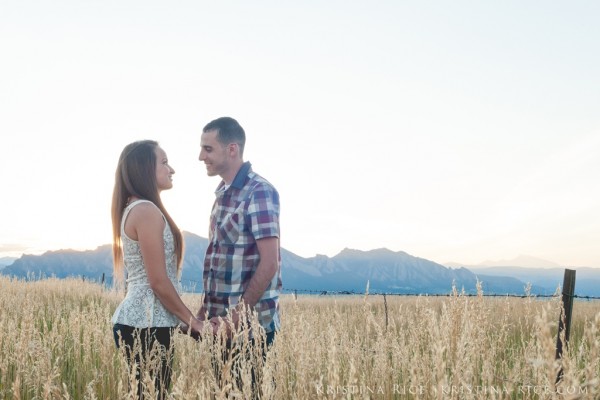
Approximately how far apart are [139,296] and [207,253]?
68 cm

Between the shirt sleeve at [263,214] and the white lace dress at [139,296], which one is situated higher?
the shirt sleeve at [263,214]

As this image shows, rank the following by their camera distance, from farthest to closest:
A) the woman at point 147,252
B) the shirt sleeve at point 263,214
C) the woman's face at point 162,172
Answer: the shirt sleeve at point 263,214 → the woman's face at point 162,172 → the woman at point 147,252

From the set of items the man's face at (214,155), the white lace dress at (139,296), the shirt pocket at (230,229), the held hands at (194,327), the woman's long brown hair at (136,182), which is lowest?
the held hands at (194,327)

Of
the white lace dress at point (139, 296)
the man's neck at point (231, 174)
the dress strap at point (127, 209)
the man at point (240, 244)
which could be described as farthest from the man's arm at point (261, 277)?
the dress strap at point (127, 209)

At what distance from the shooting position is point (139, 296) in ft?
9.61

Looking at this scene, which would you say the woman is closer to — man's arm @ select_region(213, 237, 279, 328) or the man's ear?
man's arm @ select_region(213, 237, 279, 328)

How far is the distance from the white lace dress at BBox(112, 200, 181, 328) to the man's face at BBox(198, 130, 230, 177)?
0.75 metres

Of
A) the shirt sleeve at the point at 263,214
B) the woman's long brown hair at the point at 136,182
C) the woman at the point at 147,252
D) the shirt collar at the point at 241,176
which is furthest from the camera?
the shirt collar at the point at 241,176

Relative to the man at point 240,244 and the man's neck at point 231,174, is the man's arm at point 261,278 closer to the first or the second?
the man at point 240,244

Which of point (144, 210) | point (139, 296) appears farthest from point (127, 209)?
point (139, 296)

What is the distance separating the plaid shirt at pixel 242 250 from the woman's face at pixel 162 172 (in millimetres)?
488

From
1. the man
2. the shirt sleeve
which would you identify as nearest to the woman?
the man

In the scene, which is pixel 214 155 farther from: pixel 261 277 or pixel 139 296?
pixel 139 296

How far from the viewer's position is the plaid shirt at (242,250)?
3.29 meters
